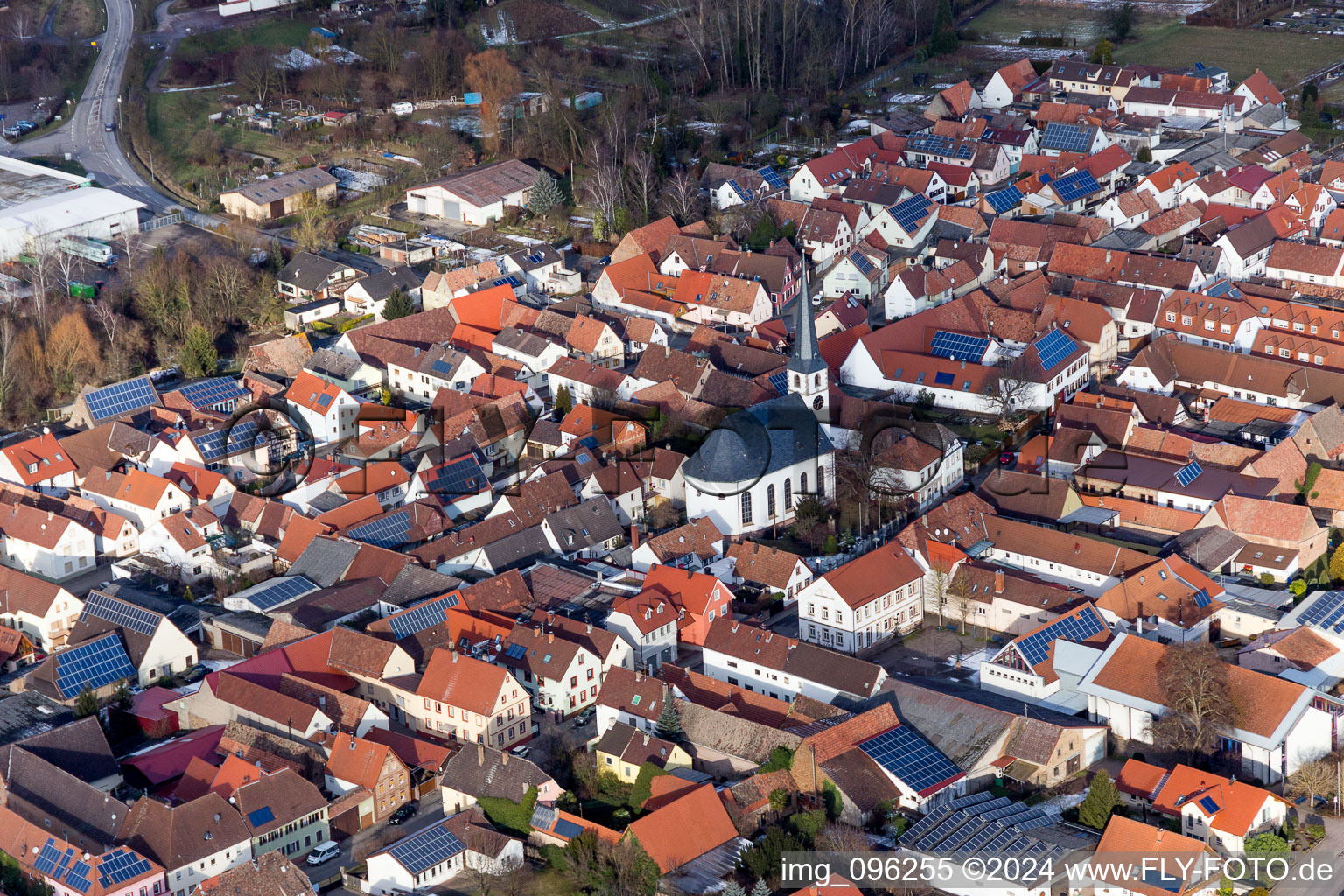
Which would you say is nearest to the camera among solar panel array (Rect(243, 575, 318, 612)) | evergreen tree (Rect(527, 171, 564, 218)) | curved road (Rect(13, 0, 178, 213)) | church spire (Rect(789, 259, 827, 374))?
solar panel array (Rect(243, 575, 318, 612))

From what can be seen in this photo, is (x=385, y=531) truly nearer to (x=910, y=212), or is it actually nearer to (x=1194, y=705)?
(x=1194, y=705)

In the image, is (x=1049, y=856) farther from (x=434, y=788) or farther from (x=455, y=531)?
(x=455, y=531)

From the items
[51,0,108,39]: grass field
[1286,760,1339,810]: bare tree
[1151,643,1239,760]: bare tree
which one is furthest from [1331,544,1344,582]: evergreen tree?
[51,0,108,39]: grass field

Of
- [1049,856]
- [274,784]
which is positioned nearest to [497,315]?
[274,784]

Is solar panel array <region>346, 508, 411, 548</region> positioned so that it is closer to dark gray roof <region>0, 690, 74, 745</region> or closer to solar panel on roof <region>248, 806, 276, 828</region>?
dark gray roof <region>0, 690, 74, 745</region>

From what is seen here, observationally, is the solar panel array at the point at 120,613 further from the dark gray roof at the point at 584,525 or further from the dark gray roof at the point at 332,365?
the dark gray roof at the point at 332,365

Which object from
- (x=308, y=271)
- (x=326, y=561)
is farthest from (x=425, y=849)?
(x=308, y=271)
